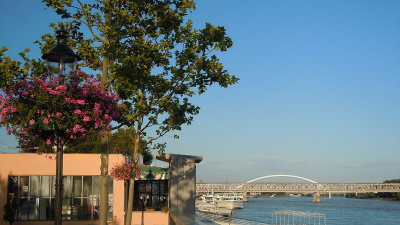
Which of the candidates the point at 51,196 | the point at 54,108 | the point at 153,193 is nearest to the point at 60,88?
the point at 54,108

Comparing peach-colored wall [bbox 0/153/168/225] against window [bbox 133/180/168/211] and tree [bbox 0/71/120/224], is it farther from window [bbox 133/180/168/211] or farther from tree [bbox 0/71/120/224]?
tree [bbox 0/71/120/224]

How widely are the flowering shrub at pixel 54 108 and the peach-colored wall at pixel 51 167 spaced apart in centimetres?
1727

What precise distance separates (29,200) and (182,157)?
897 centimetres

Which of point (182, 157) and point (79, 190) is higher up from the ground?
point (182, 157)

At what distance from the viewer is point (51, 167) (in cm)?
2631

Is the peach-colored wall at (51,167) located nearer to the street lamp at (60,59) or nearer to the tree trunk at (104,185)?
the tree trunk at (104,185)

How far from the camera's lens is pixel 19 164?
26094 millimetres

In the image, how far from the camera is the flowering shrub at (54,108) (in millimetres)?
8617

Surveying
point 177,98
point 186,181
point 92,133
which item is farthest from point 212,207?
point 92,133

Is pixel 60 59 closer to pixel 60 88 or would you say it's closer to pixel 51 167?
pixel 60 88

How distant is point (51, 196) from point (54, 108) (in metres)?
19.3

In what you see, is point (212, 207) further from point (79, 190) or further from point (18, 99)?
point (18, 99)

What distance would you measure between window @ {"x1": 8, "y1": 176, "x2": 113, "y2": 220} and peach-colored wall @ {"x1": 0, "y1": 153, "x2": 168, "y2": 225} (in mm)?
296

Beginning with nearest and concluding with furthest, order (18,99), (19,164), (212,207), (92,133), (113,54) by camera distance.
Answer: (18,99) → (92,133) → (113,54) → (19,164) → (212,207)
